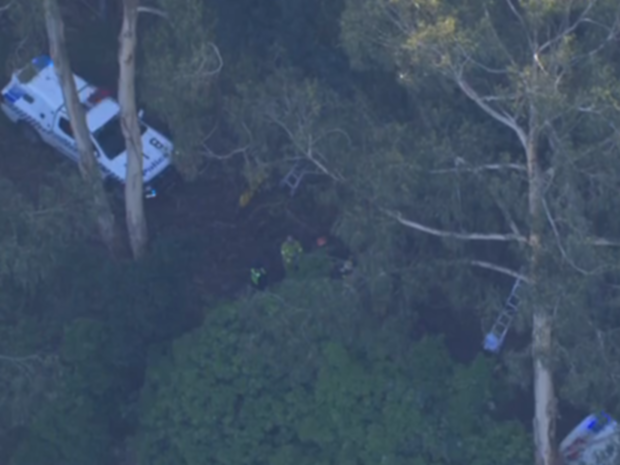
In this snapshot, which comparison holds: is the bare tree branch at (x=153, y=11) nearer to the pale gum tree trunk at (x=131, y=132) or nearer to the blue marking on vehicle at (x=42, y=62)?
the pale gum tree trunk at (x=131, y=132)

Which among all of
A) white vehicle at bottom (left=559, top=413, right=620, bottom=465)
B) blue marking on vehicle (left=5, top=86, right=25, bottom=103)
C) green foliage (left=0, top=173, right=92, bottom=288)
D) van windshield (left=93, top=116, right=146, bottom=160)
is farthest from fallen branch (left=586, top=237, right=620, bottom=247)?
blue marking on vehicle (left=5, top=86, right=25, bottom=103)

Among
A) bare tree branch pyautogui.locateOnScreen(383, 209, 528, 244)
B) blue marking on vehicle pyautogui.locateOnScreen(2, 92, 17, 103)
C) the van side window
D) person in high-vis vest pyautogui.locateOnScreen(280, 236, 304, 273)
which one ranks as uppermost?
bare tree branch pyautogui.locateOnScreen(383, 209, 528, 244)

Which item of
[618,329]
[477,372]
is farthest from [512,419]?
[618,329]

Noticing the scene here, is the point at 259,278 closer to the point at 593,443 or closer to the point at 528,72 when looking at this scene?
the point at 593,443

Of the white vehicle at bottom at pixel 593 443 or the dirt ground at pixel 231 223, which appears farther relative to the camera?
the dirt ground at pixel 231 223

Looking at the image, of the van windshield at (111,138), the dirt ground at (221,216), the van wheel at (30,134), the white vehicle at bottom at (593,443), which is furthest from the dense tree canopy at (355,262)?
the van wheel at (30,134)

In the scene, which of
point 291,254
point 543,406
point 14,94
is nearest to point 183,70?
point 291,254

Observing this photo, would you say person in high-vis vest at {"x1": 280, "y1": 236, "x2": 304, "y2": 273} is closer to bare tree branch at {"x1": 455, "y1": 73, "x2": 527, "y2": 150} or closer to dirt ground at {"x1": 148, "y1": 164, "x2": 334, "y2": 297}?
dirt ground at {"x1": 148, "y1": 164, "x2": 334, "y2": 297}
